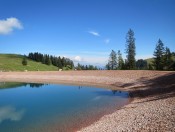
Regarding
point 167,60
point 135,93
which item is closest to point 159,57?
point 167,60

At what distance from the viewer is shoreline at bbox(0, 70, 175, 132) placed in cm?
1728

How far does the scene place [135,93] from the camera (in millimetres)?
39500

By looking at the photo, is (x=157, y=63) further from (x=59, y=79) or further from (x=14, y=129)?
(x=14, y=129)

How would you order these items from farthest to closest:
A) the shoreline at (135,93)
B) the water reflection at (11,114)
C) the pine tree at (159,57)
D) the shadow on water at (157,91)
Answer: the pine tree at (159,57)
the shadow on water at (157,91)
the water reflection at (11,114)
the shoreline at (135,93)

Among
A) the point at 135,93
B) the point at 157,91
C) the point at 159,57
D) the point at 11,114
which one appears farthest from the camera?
the point at 159,57

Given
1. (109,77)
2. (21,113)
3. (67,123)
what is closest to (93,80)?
(109,77)

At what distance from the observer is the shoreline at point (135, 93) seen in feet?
56.7

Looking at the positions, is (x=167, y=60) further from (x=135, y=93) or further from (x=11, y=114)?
(x=11, y=114)

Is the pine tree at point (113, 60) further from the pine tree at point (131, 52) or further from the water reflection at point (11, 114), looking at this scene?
the water reflection at point (11, 114)

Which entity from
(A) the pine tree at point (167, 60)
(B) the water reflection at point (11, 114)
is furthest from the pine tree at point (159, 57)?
(B) the water reflection at point (11, 114)

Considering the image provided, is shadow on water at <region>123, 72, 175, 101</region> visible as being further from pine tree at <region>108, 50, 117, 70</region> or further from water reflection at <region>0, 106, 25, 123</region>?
pine tree at <region>108, 50, 117, 70</region>

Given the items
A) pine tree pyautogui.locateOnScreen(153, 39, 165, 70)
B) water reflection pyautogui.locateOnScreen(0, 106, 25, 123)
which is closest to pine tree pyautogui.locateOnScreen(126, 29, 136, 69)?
pine tree pyautogui.locateOnScreen(153, 39, 165, 70)

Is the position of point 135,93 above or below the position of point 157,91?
below

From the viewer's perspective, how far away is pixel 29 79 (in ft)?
282
